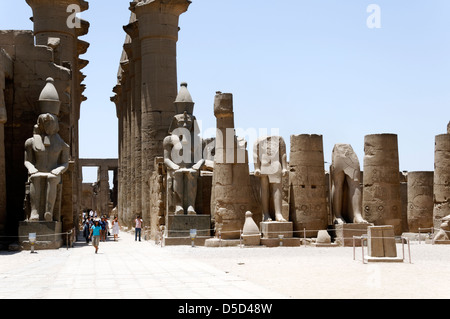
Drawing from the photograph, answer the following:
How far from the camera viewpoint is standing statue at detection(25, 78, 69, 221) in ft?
58.0

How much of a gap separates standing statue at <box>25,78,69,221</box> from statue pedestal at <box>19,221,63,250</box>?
6.8 inches

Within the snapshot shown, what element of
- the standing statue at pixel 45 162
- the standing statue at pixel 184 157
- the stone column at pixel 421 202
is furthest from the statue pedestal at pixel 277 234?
the stone column at pixel 421 202

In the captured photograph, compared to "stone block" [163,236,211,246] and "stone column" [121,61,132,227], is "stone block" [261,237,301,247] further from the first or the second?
"stone column" [121,61,132,227]

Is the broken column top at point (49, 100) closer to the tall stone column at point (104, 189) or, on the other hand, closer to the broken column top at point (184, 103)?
the broken column top at point (184, 103)

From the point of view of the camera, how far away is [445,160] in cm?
2123

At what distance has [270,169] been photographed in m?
18.5

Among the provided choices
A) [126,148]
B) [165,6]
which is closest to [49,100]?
[165,6]

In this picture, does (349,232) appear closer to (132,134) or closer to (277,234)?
(277,234)

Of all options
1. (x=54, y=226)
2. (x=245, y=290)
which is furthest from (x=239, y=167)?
(x=245, y=290)

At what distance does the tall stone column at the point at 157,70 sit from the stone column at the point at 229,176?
11631mm


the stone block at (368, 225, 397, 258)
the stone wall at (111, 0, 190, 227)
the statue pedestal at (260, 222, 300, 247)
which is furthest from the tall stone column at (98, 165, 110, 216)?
the stone block at (368, 225, 397, 258)

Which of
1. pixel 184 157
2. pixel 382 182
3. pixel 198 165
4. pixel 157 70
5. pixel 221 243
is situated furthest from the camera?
pixel 157 70

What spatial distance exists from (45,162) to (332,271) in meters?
9.78
